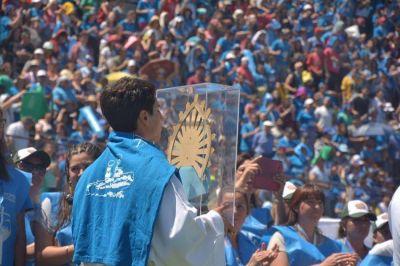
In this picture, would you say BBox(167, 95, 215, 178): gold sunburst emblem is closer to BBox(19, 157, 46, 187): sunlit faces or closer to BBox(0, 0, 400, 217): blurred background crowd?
BBox(19, 157, 46, 187): sunlit faces

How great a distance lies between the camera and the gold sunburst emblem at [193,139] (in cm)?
479

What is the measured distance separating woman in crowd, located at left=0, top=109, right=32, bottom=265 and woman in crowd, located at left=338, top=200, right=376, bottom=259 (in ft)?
9.32

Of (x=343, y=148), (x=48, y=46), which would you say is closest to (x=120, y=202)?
(x=48, y=46)

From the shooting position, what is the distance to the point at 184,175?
191 inches

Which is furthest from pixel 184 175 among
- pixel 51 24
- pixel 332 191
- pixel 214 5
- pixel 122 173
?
pixel 214 5

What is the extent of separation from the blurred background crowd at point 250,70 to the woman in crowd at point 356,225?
6.33 metres

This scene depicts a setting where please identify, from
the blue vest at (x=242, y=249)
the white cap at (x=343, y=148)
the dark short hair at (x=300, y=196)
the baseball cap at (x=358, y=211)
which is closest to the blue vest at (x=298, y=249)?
the dark short hair at (x=300, y=196)

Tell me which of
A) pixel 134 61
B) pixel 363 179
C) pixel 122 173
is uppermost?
pixel 122 173

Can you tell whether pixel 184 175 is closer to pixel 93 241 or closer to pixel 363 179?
pixel 93 241

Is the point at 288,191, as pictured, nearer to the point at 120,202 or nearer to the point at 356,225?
the point at 356,225

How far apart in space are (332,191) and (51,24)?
684 cm

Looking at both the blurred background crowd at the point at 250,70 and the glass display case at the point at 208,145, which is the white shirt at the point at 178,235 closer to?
the glass display case at the point at 208,145

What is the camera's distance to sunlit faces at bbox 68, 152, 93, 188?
223 inches

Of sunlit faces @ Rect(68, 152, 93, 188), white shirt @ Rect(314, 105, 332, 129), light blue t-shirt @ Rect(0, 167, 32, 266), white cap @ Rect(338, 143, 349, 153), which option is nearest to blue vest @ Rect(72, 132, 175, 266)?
light blue t-shirt @ Rect(0, 167, 32, 266)
